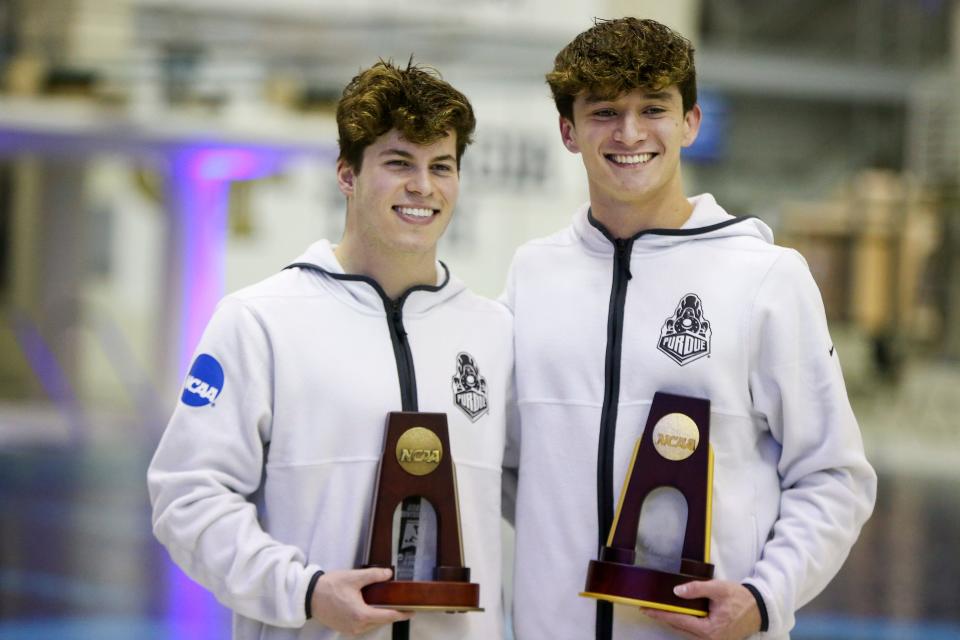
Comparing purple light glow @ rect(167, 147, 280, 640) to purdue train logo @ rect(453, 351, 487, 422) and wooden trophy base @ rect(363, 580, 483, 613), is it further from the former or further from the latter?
wooden trophy base @ rect(363, 580, 483, 613)

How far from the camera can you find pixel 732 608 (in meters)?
2.29

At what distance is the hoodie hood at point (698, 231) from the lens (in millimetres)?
2592

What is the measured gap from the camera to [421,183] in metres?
2.44

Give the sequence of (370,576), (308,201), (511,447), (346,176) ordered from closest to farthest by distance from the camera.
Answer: (370,576)
(346,176)
(511,447)
(308,201)

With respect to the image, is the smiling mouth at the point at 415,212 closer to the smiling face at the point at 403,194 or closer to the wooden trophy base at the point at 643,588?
the smiling face at the point at 403,194

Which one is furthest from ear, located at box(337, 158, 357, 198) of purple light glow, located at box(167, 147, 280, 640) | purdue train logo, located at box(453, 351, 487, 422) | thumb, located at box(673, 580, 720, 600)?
purple light glow, located at box(167, 147, 280, 640)

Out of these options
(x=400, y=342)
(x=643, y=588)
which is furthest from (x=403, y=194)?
(x=643, y=588)

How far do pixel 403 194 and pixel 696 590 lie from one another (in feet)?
3.02

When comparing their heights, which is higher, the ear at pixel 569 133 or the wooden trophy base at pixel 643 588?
the ear at pixel 569 133

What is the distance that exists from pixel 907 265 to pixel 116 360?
9068mm

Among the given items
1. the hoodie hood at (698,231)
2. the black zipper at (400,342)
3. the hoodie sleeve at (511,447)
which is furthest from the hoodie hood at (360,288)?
the hoodie hood at (698,231)

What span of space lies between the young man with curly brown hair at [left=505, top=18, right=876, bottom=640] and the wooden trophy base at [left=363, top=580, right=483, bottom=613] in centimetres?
32

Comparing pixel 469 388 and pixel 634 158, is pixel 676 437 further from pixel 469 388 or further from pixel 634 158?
pixel 634 158

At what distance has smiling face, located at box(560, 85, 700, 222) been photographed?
2.49 metres
